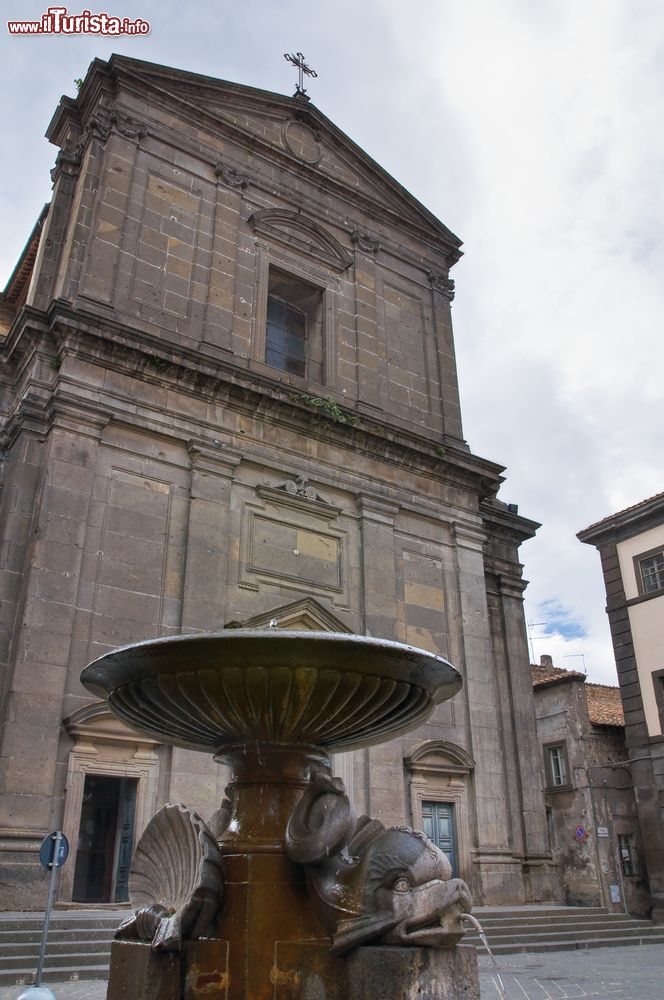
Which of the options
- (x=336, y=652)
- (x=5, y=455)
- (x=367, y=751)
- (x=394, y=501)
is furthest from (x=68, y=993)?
(x=394, y=501)

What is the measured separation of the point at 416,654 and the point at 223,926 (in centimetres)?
181

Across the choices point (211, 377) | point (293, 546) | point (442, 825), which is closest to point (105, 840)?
point (293, 546)

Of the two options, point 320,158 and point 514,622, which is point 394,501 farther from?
point 320,158

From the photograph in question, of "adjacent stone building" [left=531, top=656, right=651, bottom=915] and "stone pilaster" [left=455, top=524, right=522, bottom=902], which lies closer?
"stone pilaster" [left=455, top=524, right=522, bottom=902]

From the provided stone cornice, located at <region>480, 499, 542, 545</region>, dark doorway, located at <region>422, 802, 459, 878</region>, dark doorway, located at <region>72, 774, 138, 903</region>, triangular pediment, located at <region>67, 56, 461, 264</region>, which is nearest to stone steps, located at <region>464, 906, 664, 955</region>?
dark doorway, located at <region>422, 802, 459, 878</region>

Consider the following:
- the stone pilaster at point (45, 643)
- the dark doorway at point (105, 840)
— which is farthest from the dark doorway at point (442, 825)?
the stone pilaster at point (45, 643)

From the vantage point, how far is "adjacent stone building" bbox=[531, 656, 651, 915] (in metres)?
23.1

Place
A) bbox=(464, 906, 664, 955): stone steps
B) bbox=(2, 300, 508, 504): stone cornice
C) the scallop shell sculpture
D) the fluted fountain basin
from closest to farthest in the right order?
the scallop shell sculpture → the fluted fountain basin → bbox=(464, 906, 664, 955): stone steps → bbox=(2, 300, 508, 504): stone cornice

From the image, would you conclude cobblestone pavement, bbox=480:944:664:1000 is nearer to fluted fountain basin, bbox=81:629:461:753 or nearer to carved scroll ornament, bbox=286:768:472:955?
carved scroll ornament, bbox=286:768:472:955

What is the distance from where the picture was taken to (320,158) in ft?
Result: 60.7

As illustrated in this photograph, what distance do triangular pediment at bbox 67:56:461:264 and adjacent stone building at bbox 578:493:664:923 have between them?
9052 millimetres

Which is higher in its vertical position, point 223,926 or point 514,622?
point 514,622

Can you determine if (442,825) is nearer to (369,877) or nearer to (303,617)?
(303,617)

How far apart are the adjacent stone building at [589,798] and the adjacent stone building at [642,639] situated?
2.56m
